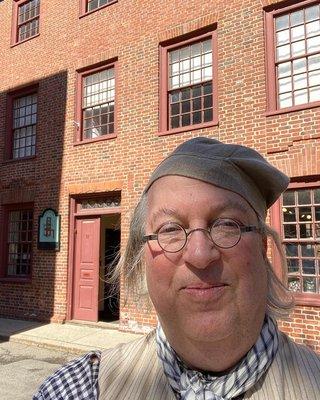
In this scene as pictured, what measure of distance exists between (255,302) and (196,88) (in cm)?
822

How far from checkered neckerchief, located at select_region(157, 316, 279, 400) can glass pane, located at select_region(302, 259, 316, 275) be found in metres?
6.35

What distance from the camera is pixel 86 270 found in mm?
9945

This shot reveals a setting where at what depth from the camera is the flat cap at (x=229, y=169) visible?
3.73ft

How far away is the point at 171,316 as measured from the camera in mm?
1104

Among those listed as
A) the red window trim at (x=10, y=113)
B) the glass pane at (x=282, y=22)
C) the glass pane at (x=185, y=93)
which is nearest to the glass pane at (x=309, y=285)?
the glass pane at (x=185, y=93)

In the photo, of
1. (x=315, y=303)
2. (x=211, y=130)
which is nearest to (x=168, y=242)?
(x=315, y=303)

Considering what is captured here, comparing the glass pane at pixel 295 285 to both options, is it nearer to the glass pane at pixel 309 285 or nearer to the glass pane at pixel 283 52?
the glass pane at pixel 309 285

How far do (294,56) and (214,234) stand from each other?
7475 mm

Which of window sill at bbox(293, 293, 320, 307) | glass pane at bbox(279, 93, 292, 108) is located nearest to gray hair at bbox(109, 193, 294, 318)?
window sill at bbox(293, 293, 320, 307)

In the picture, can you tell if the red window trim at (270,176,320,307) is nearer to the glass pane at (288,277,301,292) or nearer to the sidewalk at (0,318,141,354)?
the glass pane at (288,277,301,292)

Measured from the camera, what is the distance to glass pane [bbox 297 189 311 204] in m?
7.17

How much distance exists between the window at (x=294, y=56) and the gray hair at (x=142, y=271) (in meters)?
6.57

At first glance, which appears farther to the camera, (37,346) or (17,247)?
(17,247)

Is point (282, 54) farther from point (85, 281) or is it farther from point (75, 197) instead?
point (85, 281)
